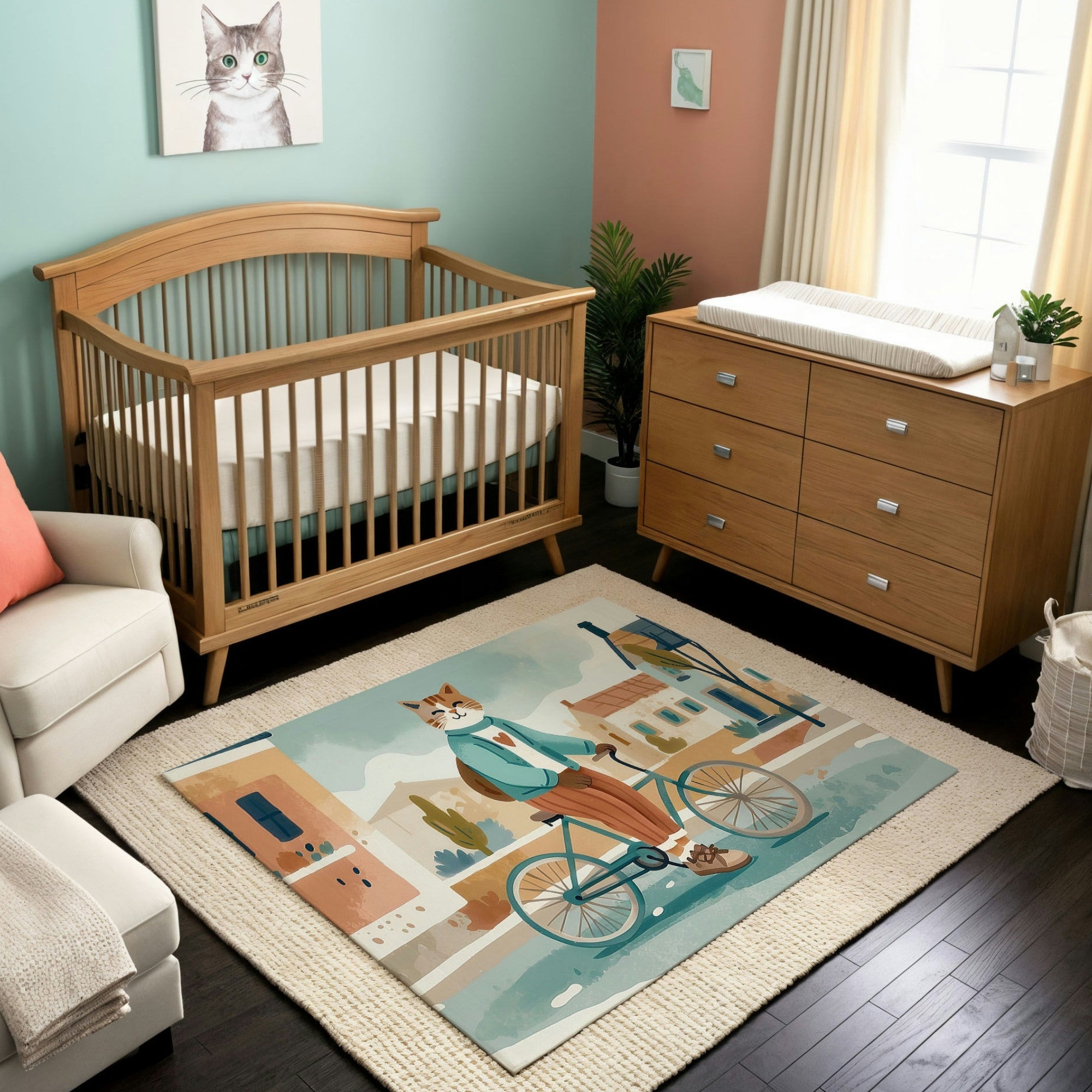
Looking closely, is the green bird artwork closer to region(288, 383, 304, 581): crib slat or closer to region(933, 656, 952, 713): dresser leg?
region(288, 383, 304, 581): crib slat

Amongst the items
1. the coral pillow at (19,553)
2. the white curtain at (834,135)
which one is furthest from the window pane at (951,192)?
the coral pillow at (19,553)

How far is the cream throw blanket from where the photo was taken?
1.60m

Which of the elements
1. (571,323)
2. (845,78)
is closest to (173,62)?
(571,323)

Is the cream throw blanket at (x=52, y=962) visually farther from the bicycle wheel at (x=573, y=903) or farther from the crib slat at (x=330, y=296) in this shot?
the crib slat at (x=330, y=296)

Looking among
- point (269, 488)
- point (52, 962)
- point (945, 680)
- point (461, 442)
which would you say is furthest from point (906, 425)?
point (52, 962)

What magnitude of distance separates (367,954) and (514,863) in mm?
353

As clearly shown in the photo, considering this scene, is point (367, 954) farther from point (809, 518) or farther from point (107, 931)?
point (809, 518)

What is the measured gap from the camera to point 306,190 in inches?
135

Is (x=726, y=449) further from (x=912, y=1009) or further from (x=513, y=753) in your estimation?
(x=912, y=1009)

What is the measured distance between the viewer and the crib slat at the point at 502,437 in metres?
3.21

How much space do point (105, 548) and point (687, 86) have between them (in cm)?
233

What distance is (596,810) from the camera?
2.50 meters

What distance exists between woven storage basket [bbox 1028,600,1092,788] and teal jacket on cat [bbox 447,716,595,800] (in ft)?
3.26

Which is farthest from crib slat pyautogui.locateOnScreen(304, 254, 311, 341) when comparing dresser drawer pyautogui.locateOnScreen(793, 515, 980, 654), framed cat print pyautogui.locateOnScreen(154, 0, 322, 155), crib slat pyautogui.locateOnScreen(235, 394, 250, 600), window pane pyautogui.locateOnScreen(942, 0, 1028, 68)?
window pane pyautogui.locateOnScreen(942, 0, 1028, 68)
